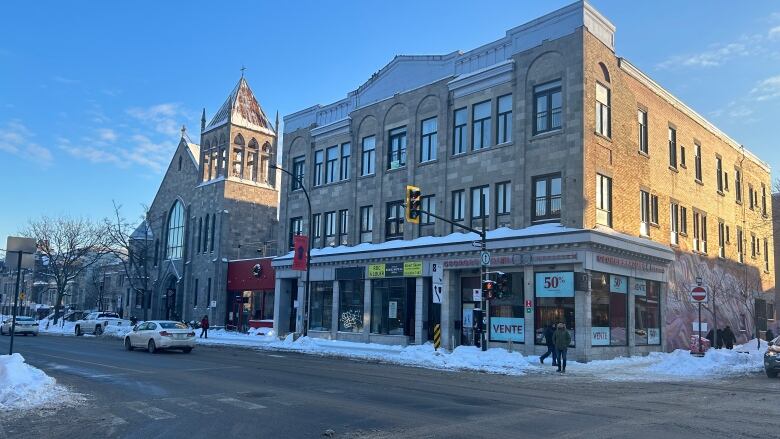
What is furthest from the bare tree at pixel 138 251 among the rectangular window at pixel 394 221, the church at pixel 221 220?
the rectangular window at pixel 394 221

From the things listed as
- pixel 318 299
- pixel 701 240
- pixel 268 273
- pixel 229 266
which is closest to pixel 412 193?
pixel 318 299

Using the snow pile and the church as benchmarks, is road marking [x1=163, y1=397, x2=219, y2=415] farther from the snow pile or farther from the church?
the church

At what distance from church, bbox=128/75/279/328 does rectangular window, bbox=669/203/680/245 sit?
1168 inches

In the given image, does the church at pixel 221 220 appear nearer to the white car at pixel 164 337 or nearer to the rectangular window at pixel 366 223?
the rectangular window at pixel 366 223

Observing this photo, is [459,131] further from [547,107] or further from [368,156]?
[368,156]

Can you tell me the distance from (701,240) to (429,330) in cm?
1713

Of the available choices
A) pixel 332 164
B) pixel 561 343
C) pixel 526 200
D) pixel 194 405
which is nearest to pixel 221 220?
pixel 332 164

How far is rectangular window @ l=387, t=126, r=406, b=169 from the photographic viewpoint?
34531mm

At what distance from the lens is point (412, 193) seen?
23.5 metres

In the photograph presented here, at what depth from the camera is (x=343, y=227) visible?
37.8 metres

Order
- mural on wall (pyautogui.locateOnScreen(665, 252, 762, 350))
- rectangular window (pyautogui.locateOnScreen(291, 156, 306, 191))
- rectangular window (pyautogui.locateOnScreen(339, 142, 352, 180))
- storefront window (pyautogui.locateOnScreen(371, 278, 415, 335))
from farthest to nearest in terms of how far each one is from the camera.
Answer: rectangular window (pyautogui.locateOnScreen(291, 156, 306, 191)) → rectangular window (pyautogui.locateOnScreen(339, 142, 352, 180)) → storefront window (pyautogui.locateOnScreen(371, 278, 415, 335)) → mural on wall (pyautogui.locateOnScreen(665, 252, 762, 350))

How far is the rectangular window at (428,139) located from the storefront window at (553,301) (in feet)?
31.4

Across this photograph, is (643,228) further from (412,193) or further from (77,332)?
(77,332)

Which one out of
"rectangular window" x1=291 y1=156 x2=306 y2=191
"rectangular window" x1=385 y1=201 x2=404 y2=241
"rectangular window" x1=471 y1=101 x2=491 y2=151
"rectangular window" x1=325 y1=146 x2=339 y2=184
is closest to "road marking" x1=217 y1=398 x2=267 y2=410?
"rectangular window" x1=471 y1=101 x2=491 y2=151
